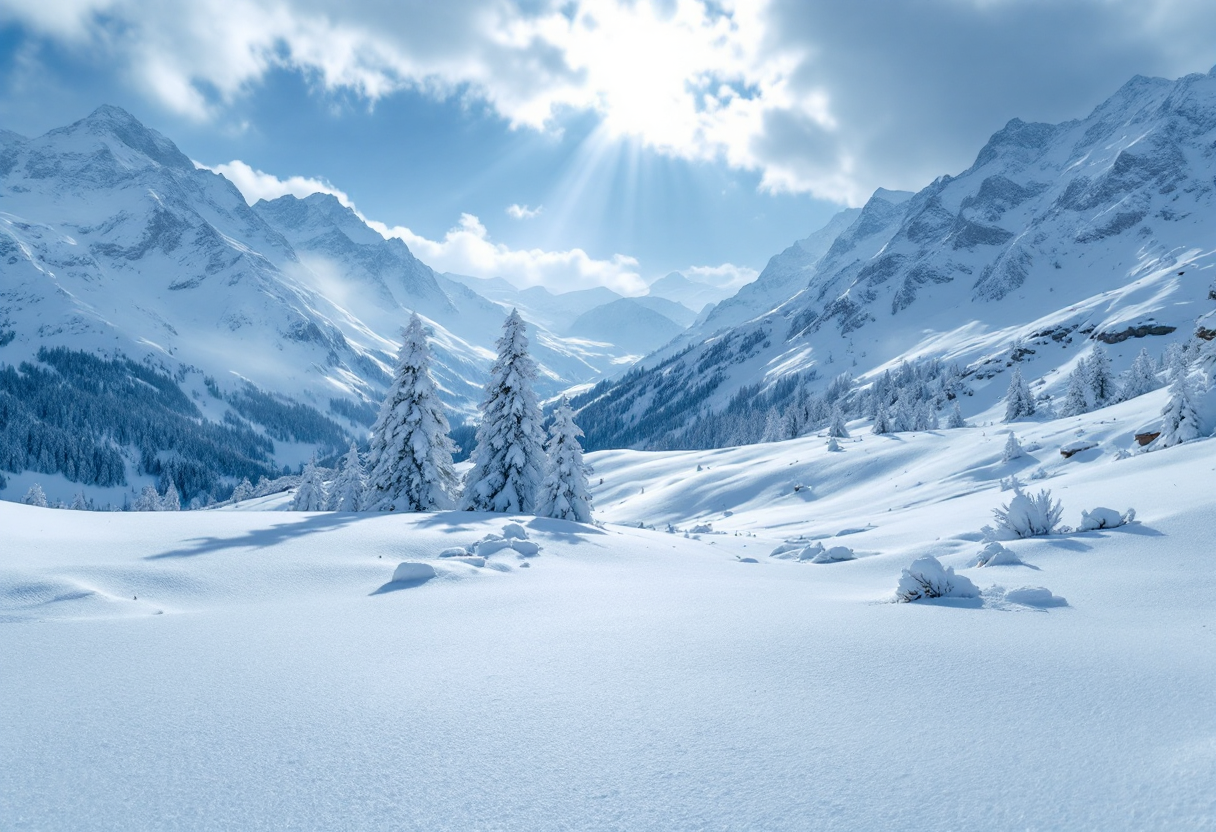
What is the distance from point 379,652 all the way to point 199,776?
6.64ft

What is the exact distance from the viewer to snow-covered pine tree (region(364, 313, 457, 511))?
24.4 meters

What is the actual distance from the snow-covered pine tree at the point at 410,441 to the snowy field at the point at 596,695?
16015mm

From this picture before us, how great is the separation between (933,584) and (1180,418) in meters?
23.1

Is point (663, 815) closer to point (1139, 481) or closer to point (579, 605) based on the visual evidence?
point (579, 605)

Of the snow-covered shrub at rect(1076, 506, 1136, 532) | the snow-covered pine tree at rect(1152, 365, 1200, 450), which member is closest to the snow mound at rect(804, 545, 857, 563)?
the snow-covered shrub at rect(1076, 506, 1136, 532)

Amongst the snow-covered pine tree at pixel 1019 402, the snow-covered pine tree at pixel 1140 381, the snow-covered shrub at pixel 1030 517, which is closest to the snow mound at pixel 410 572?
the snow-covered shrub at pixel 1030 517

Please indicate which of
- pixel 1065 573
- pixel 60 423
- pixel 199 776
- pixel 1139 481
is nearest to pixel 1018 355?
pixel 1139 481

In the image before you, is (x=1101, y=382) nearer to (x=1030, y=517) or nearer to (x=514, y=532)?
(x=1030, y=517)

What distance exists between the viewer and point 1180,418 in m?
21.2

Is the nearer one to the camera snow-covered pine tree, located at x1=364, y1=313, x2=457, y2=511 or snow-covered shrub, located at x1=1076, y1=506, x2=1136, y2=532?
snow-covered shrub, located at x1=1076, y1=506, x2=1136, y2=532

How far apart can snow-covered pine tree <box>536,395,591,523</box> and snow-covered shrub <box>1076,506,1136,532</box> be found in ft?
56.1

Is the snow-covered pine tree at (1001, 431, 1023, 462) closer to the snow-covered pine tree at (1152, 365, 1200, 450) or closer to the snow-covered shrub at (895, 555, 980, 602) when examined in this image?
the snow-covered pine tree at (1152, 365, 1200, 450)

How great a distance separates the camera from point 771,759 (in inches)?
105

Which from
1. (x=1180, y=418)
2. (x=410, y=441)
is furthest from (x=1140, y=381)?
(x=410, y=441)
